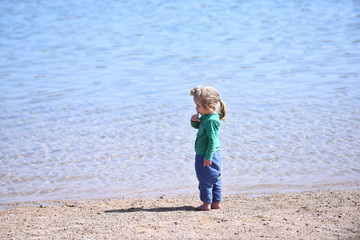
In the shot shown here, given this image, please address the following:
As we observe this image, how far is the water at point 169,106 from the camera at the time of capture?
21.8 feet

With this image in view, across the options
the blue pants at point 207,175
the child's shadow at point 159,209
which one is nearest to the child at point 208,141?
the blue pants at point 207,175

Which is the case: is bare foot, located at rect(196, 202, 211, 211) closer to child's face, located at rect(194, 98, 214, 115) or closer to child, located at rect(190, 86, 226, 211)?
child, located at rect(190, 86, 226, 211)

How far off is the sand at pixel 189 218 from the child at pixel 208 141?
0.17m

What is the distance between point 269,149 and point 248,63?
626 centimetres

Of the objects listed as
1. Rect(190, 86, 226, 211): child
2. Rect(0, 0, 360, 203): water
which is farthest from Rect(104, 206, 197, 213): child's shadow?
Rect(0, 0, 360, 203): water

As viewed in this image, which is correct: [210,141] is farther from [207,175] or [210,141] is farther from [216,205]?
[216,205]

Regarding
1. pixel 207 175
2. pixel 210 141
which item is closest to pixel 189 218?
pixel 207 175

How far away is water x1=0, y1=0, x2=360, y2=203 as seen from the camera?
21.8 ft

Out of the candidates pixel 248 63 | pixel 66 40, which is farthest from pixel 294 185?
pixel 66 40

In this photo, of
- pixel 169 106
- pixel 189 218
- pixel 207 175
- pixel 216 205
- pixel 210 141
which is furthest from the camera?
pixel 169 106

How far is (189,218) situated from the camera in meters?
4.91

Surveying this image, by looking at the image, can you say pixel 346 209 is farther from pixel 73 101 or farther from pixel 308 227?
pixel 73 101

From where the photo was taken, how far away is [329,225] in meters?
4.48

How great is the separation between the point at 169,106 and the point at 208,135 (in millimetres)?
4566
